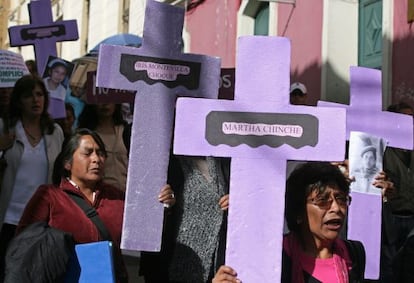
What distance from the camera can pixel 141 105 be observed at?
375 cm

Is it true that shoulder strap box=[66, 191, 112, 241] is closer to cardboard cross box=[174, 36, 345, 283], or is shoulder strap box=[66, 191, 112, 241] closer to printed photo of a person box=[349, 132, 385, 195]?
cardboard cross box=[174, 36, 345, 283]

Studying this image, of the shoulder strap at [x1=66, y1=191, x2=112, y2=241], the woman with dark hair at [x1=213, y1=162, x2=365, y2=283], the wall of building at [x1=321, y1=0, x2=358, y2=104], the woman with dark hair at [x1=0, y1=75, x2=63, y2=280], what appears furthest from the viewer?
the wall of building at [x1=321, y1=0, x2=358, y2=104]

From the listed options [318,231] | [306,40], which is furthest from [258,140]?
[306,40]

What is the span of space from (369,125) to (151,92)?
3.58 feet

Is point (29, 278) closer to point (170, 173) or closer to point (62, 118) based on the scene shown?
point (170, 173)

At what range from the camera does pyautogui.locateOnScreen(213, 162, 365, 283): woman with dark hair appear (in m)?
3.19

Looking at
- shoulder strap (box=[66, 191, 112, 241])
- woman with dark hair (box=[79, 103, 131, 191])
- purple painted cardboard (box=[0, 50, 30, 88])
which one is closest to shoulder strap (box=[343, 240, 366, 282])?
shoulder strap (box=[66, 191, 112, 241])

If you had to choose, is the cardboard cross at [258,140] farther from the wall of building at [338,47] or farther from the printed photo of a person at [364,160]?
the wall of building at [338,47]

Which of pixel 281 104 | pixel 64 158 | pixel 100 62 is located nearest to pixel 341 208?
pixel 281 104

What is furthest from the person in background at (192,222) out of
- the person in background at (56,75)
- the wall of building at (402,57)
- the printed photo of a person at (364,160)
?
the wall of building at (402,57)

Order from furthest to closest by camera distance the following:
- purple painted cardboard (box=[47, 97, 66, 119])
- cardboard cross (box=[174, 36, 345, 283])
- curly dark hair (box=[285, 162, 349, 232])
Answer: purple painted cardboard (box=[47, 97, 66, 119]) < curly dark hair (box=[285, 162, 349, 232]) < cardboard cross (box=[174, 36, 345, 283])

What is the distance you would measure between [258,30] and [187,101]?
8732 millimetres

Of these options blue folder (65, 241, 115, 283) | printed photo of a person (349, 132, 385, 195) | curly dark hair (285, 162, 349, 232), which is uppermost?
printed photo of a person (349, 132, 385, 195)

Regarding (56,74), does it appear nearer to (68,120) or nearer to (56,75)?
(56,75)
